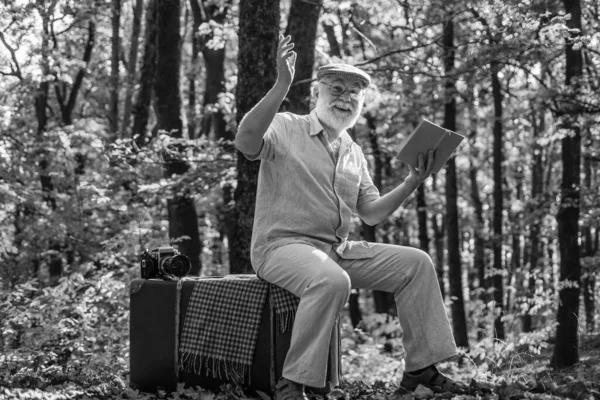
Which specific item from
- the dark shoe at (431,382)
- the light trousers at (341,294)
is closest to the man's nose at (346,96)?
the light trousers at (341,294)

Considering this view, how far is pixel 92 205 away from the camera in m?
12.9

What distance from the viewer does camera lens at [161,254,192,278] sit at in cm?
491

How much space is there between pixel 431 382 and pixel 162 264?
5.91 feet

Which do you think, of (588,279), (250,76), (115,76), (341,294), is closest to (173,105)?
(250,76)

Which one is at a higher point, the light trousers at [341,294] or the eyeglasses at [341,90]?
the eyeglasses at [341,90]

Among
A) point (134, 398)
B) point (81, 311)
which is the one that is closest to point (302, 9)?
point (81, 311)

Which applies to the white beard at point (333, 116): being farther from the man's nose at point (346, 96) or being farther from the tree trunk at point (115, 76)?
the tree trunk at point (115, 76)

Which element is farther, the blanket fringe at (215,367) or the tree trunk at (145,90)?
the tree trunk at (145,90)

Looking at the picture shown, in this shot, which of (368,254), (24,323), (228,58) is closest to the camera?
(368,254)

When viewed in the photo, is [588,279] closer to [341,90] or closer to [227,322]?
[341,90]

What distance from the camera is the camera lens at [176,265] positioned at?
491 cm

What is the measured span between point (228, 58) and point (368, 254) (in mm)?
16182

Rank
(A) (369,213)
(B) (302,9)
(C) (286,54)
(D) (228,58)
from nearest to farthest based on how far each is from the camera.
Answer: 1. (C) (286,54)
2. (A) (369,213)
3. (B) (302,9)
4. (D) (228,58)

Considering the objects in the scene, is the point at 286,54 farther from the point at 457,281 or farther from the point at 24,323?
the point at 457,281
